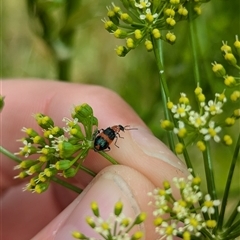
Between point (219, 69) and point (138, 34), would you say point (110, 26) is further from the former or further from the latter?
point (219, 69)

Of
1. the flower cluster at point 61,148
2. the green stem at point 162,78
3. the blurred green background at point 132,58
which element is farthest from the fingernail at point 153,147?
the blurred green background at point 132,58

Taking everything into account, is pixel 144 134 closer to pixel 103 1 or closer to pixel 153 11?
pixel 153 11

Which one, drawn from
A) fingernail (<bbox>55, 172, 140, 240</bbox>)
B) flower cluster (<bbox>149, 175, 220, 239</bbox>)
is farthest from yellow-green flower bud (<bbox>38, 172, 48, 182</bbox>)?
flower cluster (<bbox>149, 175, 220, 239</bbox>)

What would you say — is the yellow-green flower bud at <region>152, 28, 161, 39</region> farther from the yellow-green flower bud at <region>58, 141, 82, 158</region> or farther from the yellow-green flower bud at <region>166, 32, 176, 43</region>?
the yellow-green flower bud at <region>58, 141, 82, 158</region>

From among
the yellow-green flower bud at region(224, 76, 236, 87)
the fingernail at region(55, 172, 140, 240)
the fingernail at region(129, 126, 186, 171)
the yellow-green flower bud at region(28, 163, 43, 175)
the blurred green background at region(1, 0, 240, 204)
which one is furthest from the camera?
the blurred green background at region(1, 0, 240, 204)

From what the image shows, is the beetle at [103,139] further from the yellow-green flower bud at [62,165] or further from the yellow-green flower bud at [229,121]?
the yellow-green flower bud at [229,121]

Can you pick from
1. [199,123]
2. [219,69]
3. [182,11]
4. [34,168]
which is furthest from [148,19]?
[34,168]
